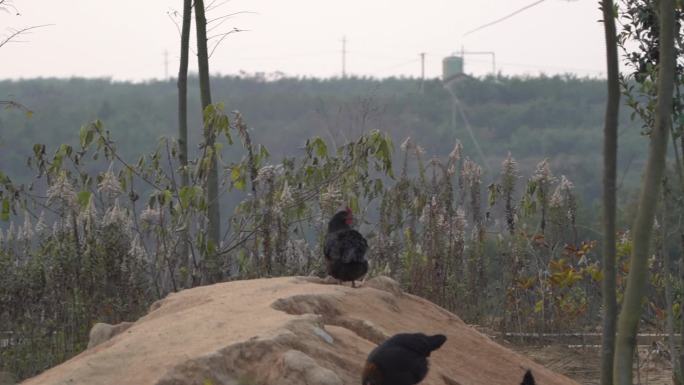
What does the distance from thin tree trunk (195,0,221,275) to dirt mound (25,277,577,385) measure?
2702 mm

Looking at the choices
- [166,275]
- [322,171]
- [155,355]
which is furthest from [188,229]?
[155,355]

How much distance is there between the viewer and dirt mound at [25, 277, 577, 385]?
21.7 ft

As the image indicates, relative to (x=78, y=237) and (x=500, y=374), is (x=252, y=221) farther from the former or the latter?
(x=500, y=374)

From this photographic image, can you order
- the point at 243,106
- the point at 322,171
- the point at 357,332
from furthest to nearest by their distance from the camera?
1. the point at 243,106
2. the point at 322,171
3. the point at 357,332

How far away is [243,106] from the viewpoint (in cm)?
9338

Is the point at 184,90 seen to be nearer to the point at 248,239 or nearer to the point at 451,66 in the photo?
the point at 248,239

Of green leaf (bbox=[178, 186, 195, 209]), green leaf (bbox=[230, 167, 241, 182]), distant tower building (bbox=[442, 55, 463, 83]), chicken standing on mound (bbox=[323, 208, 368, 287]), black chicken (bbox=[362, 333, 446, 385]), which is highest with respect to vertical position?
distant tower building (bbox=[442, 55, 463, 83])

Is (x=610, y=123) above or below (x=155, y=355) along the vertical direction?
above

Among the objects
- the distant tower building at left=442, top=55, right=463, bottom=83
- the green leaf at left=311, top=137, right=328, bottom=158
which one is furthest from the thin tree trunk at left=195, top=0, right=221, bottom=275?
the distant tower building at left=442, top=55, right=463, bottom=83

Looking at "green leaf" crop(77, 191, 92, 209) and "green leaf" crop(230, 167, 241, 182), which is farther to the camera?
"green leaf" crop(230, 167, 241, 182)

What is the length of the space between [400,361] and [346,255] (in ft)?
8.53

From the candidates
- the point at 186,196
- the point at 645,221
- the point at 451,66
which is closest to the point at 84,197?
the point at 186,196

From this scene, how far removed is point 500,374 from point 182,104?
17.2 feet

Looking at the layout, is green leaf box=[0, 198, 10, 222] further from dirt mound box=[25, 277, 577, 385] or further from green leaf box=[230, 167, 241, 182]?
dirt mound box=[25, 277, 577, 385]
